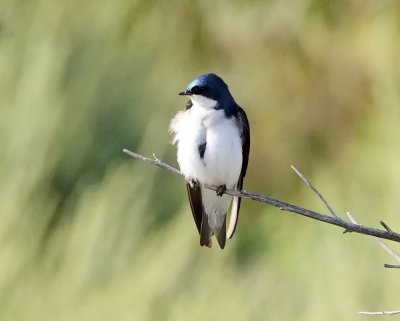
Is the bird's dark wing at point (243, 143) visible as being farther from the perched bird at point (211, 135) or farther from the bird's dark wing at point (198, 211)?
the bird's dark wing at point (198, 211)

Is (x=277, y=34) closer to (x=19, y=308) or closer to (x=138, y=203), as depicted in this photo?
(x=138, y=203)

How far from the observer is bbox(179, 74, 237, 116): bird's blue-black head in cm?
184

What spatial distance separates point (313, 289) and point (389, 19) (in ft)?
4.49

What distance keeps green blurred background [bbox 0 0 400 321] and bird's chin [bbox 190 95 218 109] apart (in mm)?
1921

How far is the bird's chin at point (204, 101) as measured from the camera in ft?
6.05

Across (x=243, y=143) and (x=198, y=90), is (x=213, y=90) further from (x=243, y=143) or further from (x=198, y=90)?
(x=243, y=143)

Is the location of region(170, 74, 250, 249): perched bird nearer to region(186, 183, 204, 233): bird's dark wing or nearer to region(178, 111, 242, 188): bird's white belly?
region(178, 111, 242, 188): bird's white belly

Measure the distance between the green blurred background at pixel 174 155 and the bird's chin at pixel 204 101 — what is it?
6.30 feet

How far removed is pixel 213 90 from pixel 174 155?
273 centimetres

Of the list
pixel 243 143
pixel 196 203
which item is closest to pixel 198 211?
pixel 196 203

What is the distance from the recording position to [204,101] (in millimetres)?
1850

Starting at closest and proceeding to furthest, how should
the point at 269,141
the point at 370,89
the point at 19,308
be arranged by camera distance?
the point at 19,308
the point at 370,89
the point at 269,141

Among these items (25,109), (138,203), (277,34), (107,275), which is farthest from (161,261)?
(277,34)

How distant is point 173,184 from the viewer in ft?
18.5
